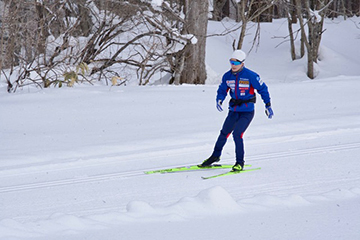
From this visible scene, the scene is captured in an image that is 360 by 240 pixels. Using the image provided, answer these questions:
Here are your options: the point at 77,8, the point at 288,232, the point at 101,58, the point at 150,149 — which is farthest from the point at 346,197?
the point at 77,8

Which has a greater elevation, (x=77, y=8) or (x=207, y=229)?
(x=77, y=8)

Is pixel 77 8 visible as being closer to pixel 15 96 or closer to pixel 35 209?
pixel 15 96

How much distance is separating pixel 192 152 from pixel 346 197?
131 inches

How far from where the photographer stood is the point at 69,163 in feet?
25.2

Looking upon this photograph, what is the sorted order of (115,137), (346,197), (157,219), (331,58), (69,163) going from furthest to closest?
(331,58) → (115,137) → (69,163) → (346,197) → (157,219)

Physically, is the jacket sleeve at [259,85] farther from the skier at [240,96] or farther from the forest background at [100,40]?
the forest background at [100,40]

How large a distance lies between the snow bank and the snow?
1 cm

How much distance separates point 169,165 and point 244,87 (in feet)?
5.30

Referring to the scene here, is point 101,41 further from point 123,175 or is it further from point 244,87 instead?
point 244,87

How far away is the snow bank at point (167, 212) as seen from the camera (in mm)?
4480

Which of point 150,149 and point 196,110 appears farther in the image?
point 196,110

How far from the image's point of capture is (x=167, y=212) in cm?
485

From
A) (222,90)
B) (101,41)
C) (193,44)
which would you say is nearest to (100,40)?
(101,41)

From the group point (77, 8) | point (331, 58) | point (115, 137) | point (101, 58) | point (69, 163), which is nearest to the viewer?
point (69, 163)
